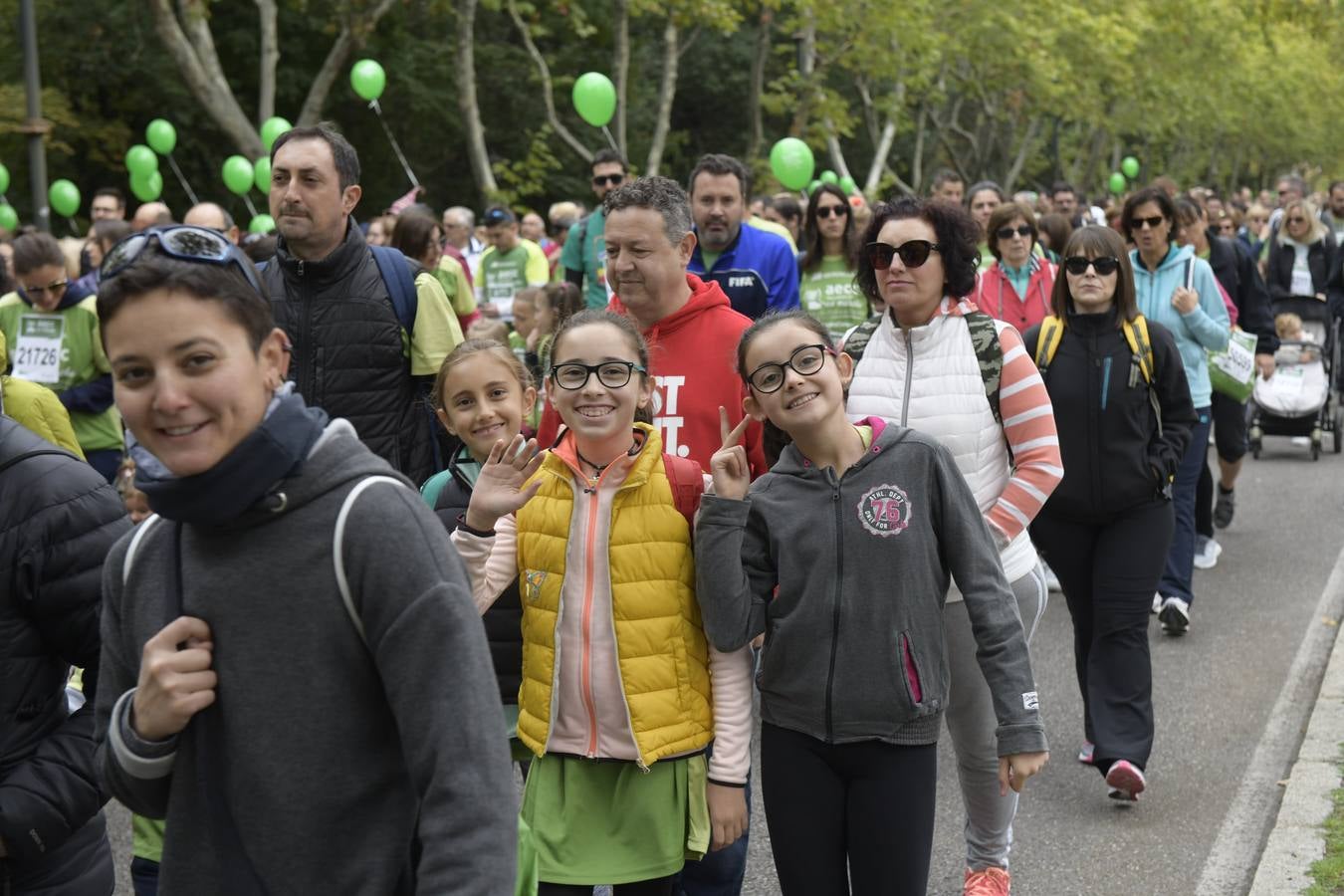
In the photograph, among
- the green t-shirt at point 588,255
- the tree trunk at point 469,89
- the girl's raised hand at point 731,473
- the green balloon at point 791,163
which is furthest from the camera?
the tree trunk at point 469,89

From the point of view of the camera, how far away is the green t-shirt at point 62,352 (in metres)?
8.89

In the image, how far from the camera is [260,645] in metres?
2.15

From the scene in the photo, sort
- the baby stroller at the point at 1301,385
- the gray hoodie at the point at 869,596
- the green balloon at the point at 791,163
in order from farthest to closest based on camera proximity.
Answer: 1. the green balloon at the point at 791,163
2. the baby stroller at the point at 1301,385
3. the gray hoodie at the point at 869,596

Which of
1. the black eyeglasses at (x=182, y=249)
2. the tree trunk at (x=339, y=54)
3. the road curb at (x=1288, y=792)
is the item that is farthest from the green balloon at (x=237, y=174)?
the black eyeglasses at (x=182, y=249)

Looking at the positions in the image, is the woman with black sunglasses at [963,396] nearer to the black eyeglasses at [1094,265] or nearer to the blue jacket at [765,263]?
the black eyeglasses at [1094,265]

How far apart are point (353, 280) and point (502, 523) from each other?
5.17ft

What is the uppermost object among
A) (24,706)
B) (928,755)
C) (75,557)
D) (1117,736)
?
(75,557)

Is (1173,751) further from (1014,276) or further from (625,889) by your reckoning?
(625,889)

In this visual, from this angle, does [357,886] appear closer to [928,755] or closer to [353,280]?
[928,755]

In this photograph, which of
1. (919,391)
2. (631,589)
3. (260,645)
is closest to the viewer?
(260,645)

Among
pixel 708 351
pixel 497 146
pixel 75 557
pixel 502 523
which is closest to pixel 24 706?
pixel 75 557

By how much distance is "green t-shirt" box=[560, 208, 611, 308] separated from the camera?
369 inches

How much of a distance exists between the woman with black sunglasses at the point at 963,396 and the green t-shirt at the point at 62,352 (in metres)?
5.46

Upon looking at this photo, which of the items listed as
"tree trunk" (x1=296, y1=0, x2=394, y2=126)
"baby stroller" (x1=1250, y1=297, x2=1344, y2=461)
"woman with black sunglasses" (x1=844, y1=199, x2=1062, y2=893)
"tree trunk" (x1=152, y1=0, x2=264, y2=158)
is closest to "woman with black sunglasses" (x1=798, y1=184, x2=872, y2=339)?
"woman with black sunglasses" (x1=844, y1=199, x2=1062, y2=893)
